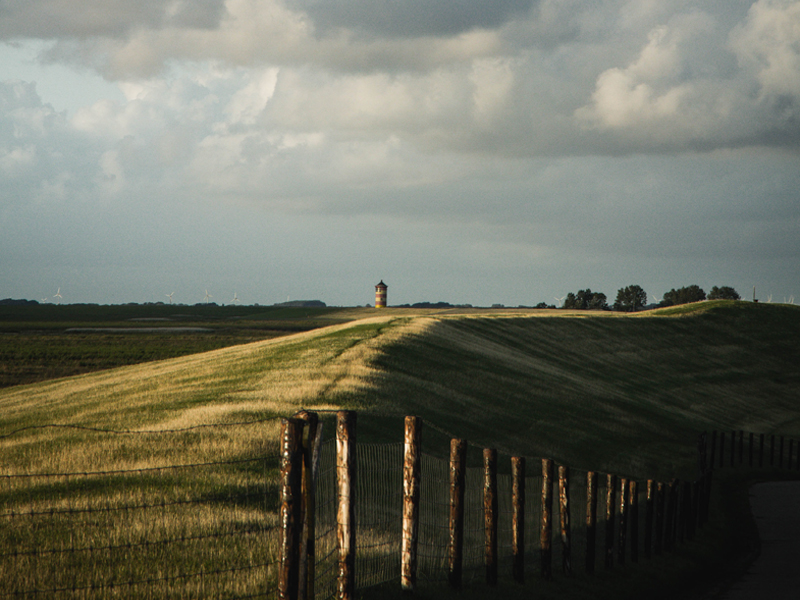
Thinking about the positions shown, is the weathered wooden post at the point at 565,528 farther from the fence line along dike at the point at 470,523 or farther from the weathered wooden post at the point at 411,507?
the weathered wooden post at the point at 411,507

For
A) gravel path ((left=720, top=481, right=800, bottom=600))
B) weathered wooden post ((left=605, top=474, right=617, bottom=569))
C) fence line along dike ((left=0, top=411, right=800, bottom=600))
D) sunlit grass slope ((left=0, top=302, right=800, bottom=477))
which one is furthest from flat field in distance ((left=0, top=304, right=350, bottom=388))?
gravel path ((left=720, top=481, right=800, bottom=600))

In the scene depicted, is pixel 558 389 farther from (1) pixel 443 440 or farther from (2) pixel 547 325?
(2) pixel 547 325

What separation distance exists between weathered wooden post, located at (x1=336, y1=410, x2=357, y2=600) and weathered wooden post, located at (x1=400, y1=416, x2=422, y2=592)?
157cm

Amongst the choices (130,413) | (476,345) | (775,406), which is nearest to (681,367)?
(775,406)

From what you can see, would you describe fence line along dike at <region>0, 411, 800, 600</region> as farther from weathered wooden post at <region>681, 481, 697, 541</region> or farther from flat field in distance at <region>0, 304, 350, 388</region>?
flat field in distance at <region>0, 304, 350, 388</region>

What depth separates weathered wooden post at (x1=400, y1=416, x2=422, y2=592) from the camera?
11672 millimetres

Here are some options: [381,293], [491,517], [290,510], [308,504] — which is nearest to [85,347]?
[491,517]

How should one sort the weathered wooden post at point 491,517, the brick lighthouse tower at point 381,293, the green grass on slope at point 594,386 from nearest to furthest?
the weathered wooden post at point 491,517, the green grass on slope at point 594,386, the brick lighthouse tower at point 381,293

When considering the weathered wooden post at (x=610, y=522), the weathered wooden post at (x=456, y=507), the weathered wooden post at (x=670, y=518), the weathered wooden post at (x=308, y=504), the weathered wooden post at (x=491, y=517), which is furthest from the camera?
the weathered wooden post at (x=670, y=518)

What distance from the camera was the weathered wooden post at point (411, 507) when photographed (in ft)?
38.3

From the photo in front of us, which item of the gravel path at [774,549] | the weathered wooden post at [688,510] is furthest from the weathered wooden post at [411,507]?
the weathered wooden post at [688,510]

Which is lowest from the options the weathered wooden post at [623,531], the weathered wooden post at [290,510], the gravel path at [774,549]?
the gravel path at [774,549]

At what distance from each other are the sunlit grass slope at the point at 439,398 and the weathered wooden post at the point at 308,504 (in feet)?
32.7

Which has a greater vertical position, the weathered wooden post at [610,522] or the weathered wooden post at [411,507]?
the weathered wooden post at [411,507]
